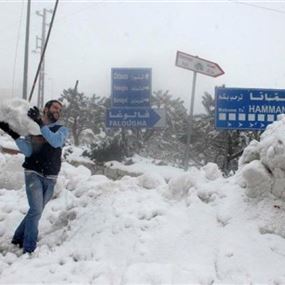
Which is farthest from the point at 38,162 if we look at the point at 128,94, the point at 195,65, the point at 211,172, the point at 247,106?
the point at 128,94

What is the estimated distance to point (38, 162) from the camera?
535cm

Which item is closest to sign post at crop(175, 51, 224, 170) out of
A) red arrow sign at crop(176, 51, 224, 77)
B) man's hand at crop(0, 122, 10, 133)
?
red arrow sign at crop(176, 51, 224, 77)

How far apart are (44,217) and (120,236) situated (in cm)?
163

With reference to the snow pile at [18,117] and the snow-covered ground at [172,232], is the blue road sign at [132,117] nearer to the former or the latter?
the snow-covered ground at [172,232]

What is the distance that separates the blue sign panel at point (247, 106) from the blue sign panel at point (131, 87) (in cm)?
472

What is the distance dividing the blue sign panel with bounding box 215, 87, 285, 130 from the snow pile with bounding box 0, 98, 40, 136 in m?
7.56

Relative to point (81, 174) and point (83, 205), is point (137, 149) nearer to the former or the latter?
point (81, 174)

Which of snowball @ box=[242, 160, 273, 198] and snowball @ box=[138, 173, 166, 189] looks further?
snowball @ box=[138, 173, 166, 189]

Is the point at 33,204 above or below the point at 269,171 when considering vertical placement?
below

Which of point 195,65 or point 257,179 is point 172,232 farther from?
point 195,65

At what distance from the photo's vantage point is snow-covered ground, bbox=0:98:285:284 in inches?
169

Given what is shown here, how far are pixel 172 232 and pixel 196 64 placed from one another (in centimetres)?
763

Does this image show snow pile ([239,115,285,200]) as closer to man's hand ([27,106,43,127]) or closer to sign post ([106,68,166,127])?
man's hand ([27,106,43,127])

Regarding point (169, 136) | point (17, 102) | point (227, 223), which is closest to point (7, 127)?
point (17, 102)
